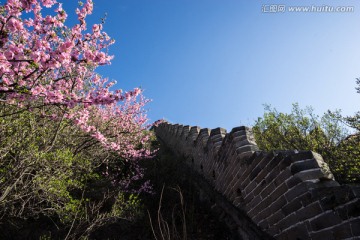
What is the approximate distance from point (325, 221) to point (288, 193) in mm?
576

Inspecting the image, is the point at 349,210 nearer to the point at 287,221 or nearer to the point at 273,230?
the point at 287,221

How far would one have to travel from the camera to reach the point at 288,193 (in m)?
3.00

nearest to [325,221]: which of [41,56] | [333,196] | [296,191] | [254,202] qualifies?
[333,196]

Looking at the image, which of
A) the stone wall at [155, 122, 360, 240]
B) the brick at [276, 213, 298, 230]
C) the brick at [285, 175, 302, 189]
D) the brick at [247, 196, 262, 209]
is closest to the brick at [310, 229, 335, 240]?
the stone wall at [155, 122, 360, 240]

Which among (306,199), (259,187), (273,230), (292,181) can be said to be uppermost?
(259,187)

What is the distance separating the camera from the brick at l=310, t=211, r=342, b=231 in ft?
7.69

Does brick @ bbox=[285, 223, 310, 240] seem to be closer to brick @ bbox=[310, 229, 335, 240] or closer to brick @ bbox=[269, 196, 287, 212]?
brick @ bbox=[310, 229, 335, 240]

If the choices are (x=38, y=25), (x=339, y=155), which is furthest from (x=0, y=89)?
(x=339, y=155)

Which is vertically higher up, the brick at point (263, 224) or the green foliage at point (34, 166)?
the green foliage at point (34, 166)

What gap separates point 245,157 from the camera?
172 inches

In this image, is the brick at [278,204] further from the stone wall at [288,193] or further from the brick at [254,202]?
the brick at [254,202]

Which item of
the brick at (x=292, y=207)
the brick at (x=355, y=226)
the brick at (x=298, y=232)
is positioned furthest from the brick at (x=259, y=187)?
the brick at (x=355, y=226)

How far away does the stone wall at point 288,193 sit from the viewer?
233 cm

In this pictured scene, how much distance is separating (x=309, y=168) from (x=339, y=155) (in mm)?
3403
